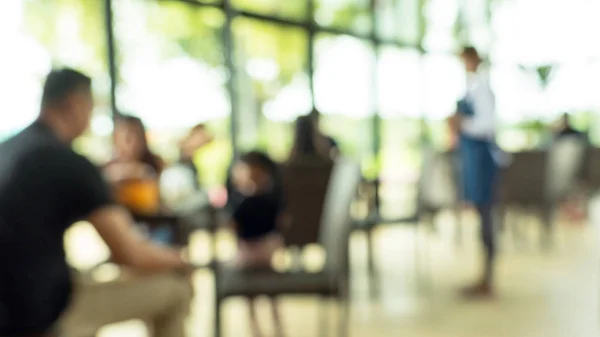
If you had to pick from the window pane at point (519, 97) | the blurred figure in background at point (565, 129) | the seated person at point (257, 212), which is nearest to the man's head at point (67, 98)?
the seated person at point (257, 212)

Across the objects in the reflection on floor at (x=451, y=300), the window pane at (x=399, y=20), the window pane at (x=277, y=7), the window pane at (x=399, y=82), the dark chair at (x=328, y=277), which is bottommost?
the reflection on floor at (x=451, y=300)

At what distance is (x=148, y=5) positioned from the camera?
461 cm

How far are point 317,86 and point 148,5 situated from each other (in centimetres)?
216

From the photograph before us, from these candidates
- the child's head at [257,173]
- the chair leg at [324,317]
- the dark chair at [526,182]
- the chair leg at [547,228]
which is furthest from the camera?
the chair leg at [547,228]

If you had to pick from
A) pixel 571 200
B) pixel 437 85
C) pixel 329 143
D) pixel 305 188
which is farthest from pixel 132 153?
pixel 571 200

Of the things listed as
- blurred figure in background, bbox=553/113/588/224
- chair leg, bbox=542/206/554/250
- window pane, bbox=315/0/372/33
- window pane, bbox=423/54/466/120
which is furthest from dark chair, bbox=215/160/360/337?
window pane, bbox=423/54/466/120

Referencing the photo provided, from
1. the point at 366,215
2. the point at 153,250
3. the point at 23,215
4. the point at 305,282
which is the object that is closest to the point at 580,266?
the point at 366,215

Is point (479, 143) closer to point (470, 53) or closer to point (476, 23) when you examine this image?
point (470, 53)

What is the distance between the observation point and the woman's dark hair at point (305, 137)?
4.07 m

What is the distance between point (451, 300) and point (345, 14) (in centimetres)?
373

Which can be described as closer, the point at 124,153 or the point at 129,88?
the point at 124,153

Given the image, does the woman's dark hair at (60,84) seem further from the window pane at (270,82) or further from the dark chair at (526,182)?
the dark chair at (526,182)

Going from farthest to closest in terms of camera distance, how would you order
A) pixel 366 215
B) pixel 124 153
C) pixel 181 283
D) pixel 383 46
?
pixel 383 46 → pixel 366 215 → pixel 124 153 → pixel 181 283

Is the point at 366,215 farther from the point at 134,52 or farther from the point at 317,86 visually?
the point at 317,86
